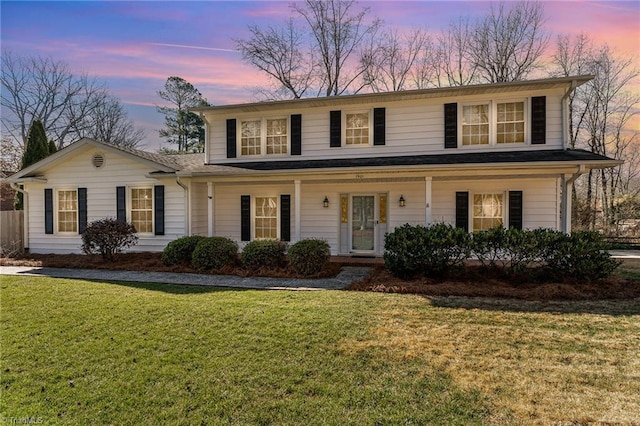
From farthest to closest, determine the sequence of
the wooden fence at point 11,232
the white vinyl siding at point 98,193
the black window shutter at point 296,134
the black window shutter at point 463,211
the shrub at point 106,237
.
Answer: the wooden fence at point 11,232 → the black window shutter at point 296,134 → the white vinyl siding at point 98,193 → the black window shutter at point 463,211 → the shrub at point 106,237

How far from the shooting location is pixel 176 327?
191 inches

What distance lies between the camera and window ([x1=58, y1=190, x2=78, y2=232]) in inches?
481

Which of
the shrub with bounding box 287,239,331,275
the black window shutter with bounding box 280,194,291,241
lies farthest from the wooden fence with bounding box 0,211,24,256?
the shrub with bounding box 287,239,331,275

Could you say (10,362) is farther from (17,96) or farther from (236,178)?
(17,96)

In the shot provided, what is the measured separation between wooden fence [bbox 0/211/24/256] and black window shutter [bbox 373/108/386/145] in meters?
13.0

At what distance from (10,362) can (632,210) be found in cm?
2281

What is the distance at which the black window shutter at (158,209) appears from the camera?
1155 centimetres

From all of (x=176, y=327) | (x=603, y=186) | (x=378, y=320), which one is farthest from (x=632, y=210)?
(x=176, y=327)

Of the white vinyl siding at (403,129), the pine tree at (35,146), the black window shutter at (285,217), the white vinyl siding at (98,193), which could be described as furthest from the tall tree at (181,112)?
the black window shutter at (285,217)

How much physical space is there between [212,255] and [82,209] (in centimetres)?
622

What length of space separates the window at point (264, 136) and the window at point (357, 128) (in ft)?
6.88

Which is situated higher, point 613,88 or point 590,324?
point 613,88

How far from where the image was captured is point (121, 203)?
38.6 ft

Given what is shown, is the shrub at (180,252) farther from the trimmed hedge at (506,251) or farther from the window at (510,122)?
the window at (510,122)
